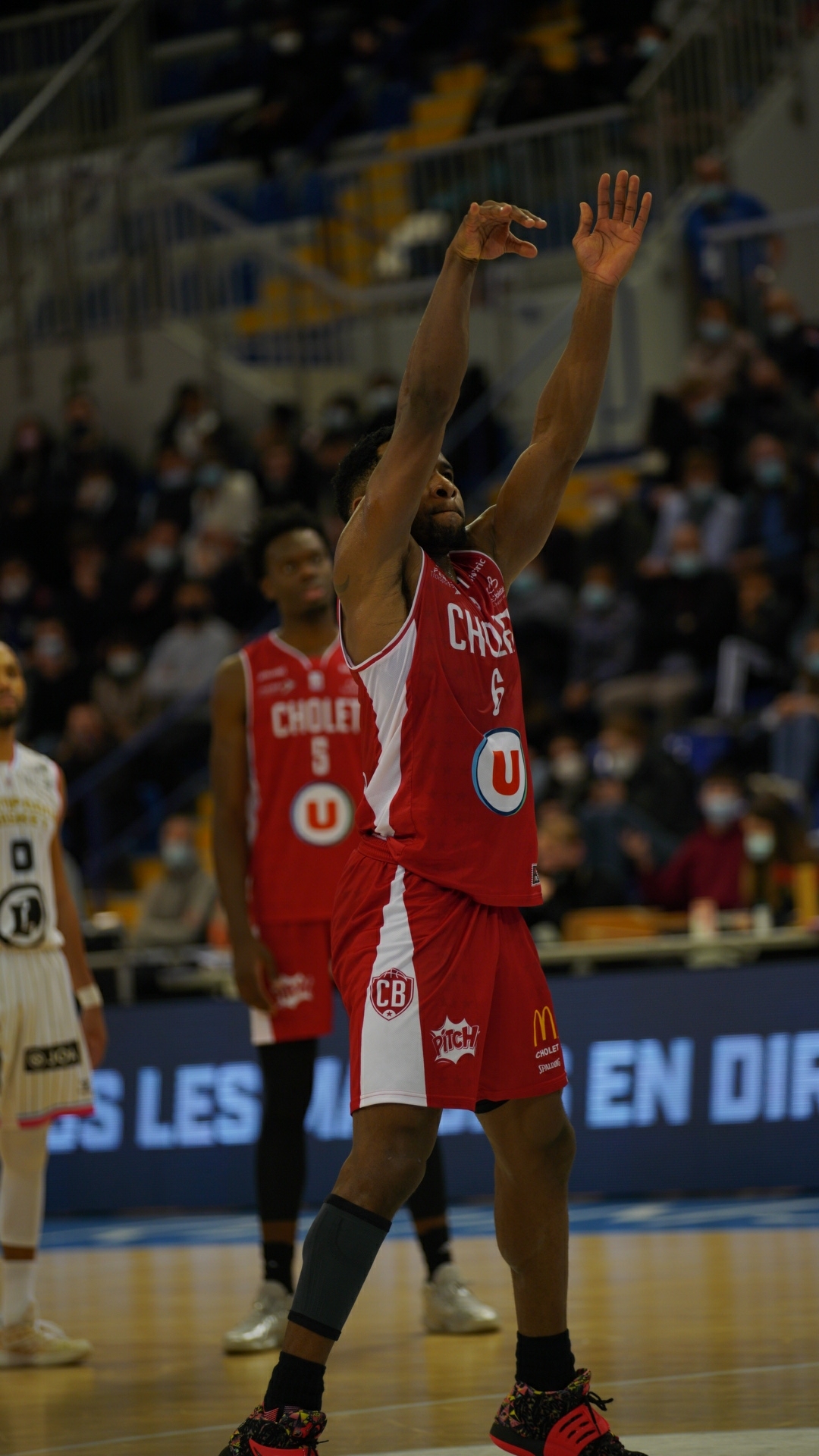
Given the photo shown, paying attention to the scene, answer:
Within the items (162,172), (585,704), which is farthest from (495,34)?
(585,704)

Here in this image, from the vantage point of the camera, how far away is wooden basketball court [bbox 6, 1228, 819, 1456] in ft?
14.6

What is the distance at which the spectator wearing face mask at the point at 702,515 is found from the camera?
1413cm

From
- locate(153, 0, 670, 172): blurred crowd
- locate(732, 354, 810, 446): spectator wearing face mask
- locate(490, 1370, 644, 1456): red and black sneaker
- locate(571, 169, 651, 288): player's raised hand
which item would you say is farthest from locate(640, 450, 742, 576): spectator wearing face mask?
locate(490, 1370, 644, 1456): red and black sneaker

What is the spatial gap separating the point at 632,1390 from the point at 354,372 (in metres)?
14.7

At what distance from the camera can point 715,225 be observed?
16.4m

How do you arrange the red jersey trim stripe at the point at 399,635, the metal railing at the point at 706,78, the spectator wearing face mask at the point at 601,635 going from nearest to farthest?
the red jersey trim stripe at the point at 399,635 < the spectator wearing face mask at the point at 601,635 < the metal railing at the point at 706,78

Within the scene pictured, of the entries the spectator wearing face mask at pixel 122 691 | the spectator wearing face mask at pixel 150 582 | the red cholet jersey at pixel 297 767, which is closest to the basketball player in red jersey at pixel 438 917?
the red cholet jersey at pixel 297 767

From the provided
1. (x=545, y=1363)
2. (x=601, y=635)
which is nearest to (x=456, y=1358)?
(x=545, y=1363)

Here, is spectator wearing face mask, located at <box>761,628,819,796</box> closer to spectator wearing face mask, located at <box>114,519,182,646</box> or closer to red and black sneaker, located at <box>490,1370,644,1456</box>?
spectator wearing face mask, located at <box>114,519,182,646</box>

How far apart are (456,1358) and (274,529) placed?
2563 mm

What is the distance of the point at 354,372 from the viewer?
18578mm

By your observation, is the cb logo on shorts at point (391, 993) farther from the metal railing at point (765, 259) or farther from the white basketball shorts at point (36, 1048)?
the metal railing at point (765, 259)

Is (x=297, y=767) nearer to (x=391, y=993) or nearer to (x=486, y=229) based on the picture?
(x=391, y=993)

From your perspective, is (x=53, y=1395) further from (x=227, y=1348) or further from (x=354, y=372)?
(x=354, y=372)
